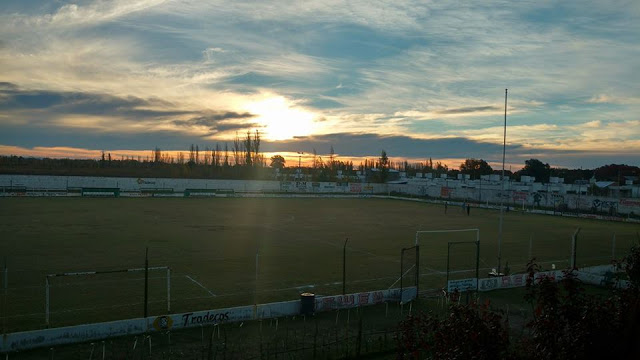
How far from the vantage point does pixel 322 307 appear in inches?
771

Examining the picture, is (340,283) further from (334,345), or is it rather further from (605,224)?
(605,224)

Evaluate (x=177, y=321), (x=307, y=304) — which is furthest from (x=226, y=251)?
(x=177, y=321)

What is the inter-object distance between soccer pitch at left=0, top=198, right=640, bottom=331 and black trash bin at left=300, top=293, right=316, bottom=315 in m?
2.47

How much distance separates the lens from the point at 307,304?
1903 centimetres

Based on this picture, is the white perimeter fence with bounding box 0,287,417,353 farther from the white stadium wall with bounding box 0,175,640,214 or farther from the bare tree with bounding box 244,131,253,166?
the bare tree with bounding box 244,131,253,166

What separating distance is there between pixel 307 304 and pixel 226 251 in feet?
46.6

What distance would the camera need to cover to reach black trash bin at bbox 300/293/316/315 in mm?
18969

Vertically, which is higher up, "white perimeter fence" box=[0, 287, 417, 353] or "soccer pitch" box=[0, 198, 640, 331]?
"white perimeter fence" box=[0, 287, 417, 353]

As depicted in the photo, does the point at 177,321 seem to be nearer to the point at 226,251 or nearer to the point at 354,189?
the point at 226,251

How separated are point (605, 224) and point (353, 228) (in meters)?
30.8

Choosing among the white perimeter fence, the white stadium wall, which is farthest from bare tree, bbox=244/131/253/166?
the white perimeter fence

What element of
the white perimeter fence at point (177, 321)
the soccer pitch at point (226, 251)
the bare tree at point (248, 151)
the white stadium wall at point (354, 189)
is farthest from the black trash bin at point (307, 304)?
the bare tree at point (248, 151)

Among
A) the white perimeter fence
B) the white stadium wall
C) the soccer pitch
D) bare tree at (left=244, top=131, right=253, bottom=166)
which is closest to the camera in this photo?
the white perimeter fence

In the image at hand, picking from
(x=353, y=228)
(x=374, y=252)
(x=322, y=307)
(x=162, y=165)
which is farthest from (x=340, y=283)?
(x=162, y=165)
